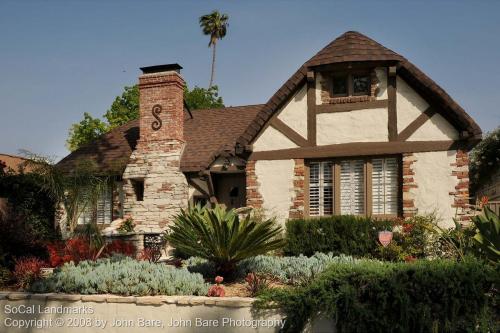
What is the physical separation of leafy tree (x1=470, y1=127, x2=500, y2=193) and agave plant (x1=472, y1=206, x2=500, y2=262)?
635 inches

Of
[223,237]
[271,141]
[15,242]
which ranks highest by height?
[271,141]

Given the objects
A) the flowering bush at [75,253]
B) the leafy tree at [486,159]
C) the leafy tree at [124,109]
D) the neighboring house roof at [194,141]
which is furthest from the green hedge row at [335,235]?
the leafy tree at [124,109]

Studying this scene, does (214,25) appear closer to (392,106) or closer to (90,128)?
(90,128)

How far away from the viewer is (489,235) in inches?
298

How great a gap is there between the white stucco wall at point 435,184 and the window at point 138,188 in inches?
354

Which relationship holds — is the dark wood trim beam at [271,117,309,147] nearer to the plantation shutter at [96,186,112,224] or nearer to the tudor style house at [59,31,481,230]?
the tudor style house at [59,31,481,230]

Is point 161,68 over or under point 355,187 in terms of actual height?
over

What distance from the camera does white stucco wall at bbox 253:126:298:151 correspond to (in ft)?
41.9

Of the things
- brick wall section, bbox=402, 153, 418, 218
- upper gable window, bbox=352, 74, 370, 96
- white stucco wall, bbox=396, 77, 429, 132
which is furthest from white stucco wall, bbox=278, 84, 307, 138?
brick wall section, bbox=402, 153, 418, 218

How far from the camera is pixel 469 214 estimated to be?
1133 centimetres

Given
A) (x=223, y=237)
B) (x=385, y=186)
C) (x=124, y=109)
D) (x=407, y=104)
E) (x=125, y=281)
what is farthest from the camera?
(x=124, y=109)

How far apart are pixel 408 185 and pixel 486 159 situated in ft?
44.4

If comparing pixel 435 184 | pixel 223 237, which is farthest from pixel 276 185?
pixel 223 237

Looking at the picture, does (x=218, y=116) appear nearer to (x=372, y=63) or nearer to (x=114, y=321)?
(x=372, y=63)
